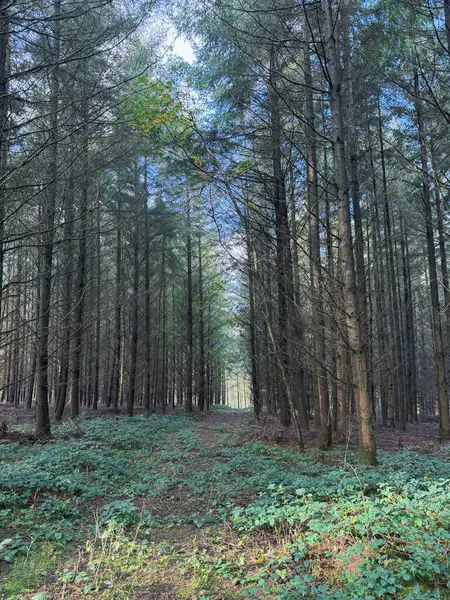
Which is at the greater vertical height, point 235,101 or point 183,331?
point 235,101

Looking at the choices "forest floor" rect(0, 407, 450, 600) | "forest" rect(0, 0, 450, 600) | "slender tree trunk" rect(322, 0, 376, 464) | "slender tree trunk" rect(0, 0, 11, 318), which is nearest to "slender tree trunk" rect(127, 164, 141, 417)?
"forest" rect(0, 0, 450, 600)

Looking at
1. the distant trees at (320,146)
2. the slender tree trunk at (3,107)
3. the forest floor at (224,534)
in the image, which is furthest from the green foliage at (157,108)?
the forest floor at (224,534)

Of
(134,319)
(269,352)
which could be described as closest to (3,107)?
(269,352)

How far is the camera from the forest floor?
2.70 m

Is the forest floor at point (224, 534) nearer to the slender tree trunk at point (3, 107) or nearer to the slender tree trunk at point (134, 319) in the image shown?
the slender tree trunk at point (3, 107)

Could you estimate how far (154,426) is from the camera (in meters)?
13.1

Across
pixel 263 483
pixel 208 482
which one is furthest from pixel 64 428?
pixel 263 483

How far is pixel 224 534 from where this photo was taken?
3.72 meters

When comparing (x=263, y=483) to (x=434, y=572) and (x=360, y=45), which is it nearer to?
(x=434, y=572)

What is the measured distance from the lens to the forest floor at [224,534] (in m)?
2.70

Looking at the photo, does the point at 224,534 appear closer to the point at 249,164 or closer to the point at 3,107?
the point at 3,107

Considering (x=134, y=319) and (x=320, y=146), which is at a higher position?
(x=320, y=146)

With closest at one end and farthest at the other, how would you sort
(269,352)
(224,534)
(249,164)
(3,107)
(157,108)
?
(224,534)
(3,107)
(157,108)
(269,352)
(249,164)

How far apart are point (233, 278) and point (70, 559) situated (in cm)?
1608
